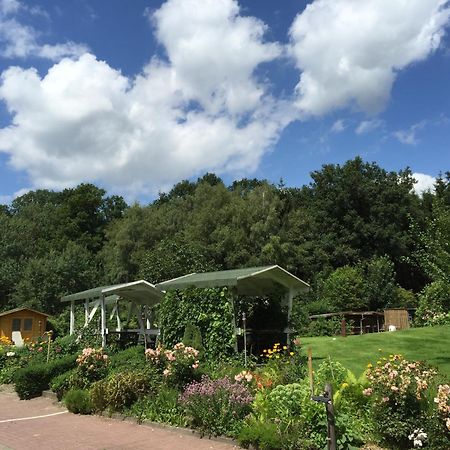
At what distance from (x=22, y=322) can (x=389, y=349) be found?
2614 centimetres

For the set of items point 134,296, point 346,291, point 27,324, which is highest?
point 134,296

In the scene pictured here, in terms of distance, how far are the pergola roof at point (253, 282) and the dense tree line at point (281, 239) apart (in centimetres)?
1476

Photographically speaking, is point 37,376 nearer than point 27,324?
Yes

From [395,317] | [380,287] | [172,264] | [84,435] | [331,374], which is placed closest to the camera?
[84,435]

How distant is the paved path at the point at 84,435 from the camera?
7832mm

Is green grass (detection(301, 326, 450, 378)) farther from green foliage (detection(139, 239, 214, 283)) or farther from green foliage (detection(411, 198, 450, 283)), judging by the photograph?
green foliage (detection(139, 239, 214, 283))

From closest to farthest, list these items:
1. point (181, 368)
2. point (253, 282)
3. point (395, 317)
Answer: point (181, 368) → point (253, 282) → point (395, 317)

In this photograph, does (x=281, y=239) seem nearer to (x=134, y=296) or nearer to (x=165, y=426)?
(x=134, y=296)

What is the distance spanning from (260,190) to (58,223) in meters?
29.0

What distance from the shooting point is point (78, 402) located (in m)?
10.9

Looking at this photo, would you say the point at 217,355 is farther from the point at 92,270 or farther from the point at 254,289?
the point at 92,270

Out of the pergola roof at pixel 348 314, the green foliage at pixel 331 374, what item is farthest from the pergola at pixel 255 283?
the pergola roof at pixel 348 314

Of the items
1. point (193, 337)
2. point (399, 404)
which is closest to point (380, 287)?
point (193, 337)

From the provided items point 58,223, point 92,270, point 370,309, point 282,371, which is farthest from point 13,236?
point 282,371
